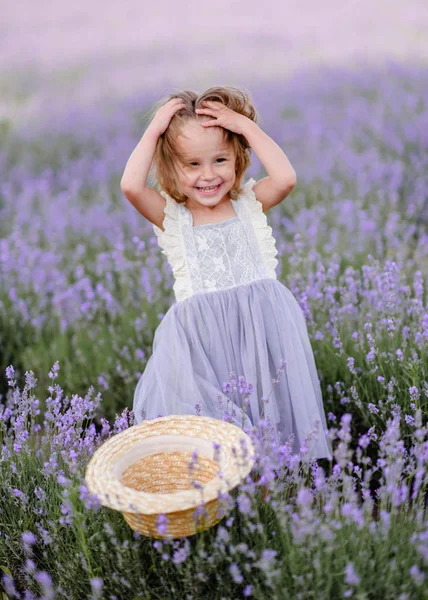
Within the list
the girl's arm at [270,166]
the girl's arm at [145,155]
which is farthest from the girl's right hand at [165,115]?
the girl's arm at [270,166]

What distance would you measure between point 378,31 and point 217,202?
8.22m

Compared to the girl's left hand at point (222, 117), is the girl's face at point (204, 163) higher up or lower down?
lower down

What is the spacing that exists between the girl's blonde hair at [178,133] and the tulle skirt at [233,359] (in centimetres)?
44

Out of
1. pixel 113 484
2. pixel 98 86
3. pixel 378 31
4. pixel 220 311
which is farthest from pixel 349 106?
pixel 113 484

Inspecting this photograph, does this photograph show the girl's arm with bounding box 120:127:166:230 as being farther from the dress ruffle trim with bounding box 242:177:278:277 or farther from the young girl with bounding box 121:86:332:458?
the dress ruffle trim with bounding box 242:177:278:277

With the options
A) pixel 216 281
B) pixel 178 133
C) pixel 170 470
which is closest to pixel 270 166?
pixel 178 133

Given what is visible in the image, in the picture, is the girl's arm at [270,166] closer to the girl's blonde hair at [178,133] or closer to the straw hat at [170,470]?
the girl's blonde hair at [178,133]

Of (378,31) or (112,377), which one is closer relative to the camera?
(112,377)

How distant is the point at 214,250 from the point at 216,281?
0.38 ft

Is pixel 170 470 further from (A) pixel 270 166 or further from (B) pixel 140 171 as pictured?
(A) pixel 270 166

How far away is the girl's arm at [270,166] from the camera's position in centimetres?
266

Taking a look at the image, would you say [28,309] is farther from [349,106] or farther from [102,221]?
[349,106]

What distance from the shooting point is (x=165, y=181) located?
275 centimetres

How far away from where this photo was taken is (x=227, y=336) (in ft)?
8.68
